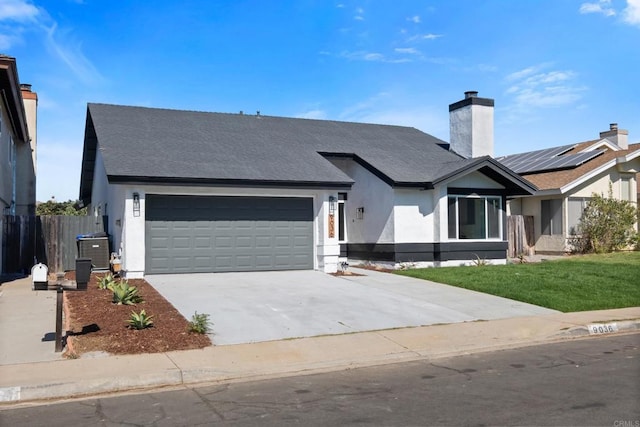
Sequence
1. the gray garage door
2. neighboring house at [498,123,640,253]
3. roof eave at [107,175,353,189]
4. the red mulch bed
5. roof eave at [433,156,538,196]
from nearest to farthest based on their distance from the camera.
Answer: the red mulch bed → roof eave at [107,175,353,189] → the gray garage door → roof eave at [433,156,538,196] → neighboring house at [498,123,640,253]

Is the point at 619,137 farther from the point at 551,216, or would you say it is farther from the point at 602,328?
the point at 602,328

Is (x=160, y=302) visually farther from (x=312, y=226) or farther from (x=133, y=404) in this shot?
(x=312, y=226)

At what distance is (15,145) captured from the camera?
2530 cm

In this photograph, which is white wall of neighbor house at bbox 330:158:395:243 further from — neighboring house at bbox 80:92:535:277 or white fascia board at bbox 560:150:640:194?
white fascia board at bbox 560:150:640:194

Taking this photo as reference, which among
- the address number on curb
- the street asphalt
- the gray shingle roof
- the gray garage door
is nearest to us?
the street asphalt

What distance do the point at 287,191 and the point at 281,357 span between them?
9439 mm

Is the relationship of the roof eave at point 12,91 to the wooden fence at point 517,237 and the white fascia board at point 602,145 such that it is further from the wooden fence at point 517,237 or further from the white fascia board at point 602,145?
the white fascia board at point 602,145

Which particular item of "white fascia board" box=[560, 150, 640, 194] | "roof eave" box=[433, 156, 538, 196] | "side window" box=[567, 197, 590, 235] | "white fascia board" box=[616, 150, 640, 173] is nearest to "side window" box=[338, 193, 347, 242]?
"roof eave" box=[433, 156, 538, 196]

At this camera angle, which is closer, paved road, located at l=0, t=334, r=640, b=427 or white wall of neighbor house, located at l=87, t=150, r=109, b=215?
paved road, located at l=0, t=334, r=640, b=427

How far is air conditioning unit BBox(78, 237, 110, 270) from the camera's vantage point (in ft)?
57.7

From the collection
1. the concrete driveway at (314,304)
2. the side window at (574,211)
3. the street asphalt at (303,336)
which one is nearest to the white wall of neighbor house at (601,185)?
the side window at (574,211)

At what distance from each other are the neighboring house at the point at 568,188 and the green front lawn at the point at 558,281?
14.2ft

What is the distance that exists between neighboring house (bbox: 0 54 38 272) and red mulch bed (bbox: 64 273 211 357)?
685 centimetres

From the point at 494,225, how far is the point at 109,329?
15053 millimetres
